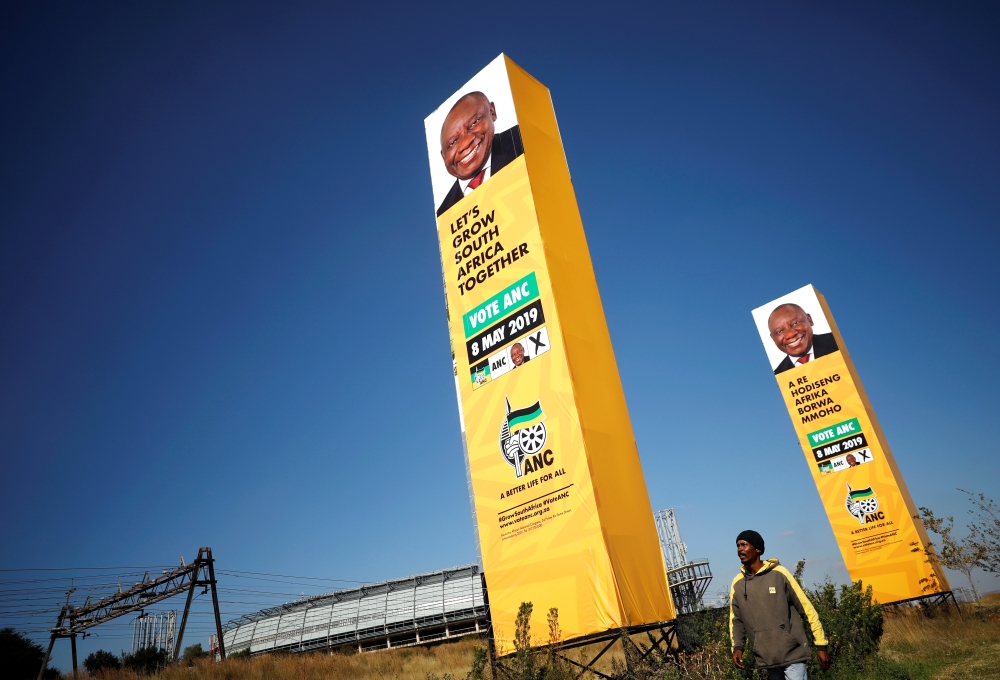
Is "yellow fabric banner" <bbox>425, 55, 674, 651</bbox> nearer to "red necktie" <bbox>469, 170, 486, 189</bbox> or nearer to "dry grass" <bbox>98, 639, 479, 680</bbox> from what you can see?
"red necktie" <bbox>469, 170, 486, 189</bbox>

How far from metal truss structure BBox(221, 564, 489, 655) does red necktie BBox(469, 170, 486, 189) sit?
2739 cm

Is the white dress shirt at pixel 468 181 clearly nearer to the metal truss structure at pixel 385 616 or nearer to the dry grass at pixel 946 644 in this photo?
the dry grass at pixel 946 644

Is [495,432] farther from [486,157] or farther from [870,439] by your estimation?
[870,439]

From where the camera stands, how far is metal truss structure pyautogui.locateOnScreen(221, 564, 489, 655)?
36.7 meters

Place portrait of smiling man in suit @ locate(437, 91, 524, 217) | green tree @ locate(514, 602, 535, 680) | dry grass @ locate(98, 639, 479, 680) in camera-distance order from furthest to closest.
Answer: dry grass @ locate(98, 639, 479, 680), portrait of smiling man in suit @ locate(437, 91, 524, 217), green tree @ locate(514, 602, 535, 680)

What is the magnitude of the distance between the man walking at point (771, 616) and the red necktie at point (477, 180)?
978 cm

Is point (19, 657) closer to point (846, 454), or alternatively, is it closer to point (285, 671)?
point (285, 671)

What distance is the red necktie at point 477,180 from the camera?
528 inches

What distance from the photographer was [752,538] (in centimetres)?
565

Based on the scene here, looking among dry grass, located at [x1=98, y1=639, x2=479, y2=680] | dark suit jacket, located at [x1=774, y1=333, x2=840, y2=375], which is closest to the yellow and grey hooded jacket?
dry grass, located at [x1=98, y1=639, x2=479, y2=680]

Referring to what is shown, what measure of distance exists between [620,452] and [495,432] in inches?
91.9

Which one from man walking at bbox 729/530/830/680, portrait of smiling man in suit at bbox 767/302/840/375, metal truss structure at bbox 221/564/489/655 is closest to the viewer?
man walking at bbox 729/530/830/680

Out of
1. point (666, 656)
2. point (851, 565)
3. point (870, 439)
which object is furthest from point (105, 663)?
point (870, 439)

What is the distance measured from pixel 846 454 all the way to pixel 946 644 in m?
10.5
